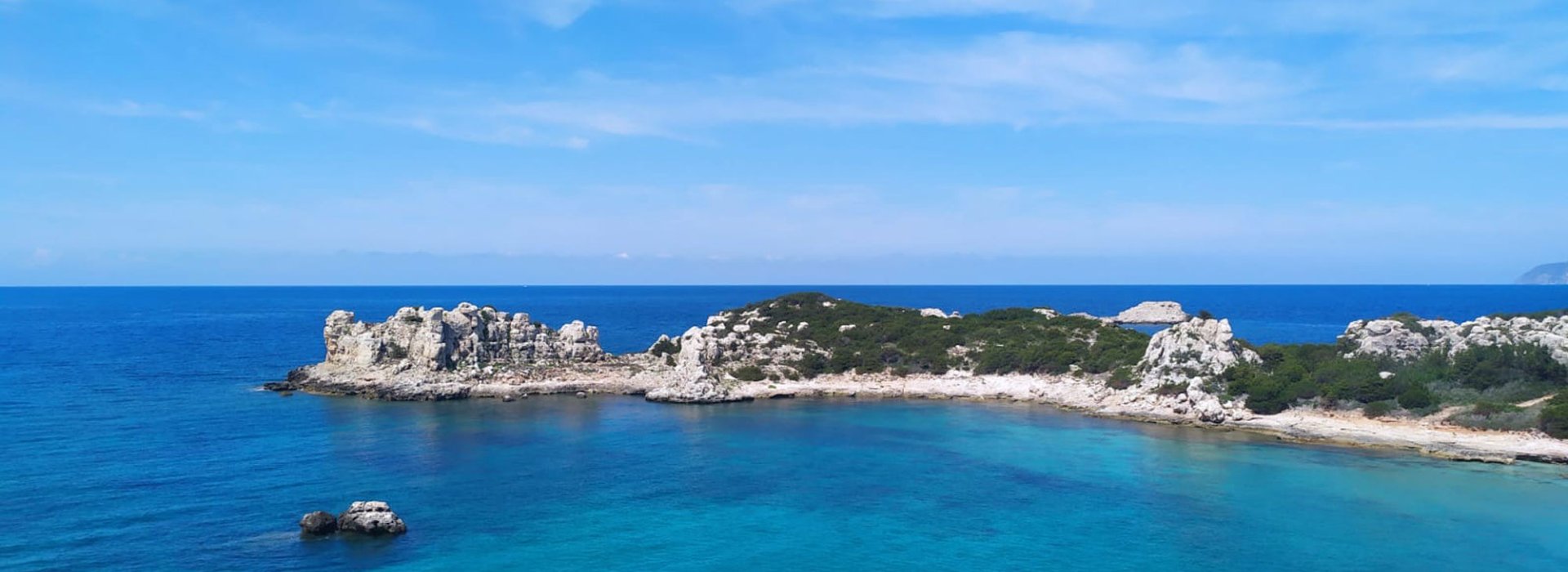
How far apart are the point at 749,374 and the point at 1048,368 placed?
76.8 ft

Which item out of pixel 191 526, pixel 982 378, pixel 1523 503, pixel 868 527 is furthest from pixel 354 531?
pixel 982 378

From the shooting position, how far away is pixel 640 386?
7238 centimetres

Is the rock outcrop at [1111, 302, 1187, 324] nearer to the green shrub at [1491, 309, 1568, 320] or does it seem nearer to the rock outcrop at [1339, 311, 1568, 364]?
the green shrub at [1491, 309, 1568, 320]

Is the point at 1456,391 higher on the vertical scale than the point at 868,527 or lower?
higher

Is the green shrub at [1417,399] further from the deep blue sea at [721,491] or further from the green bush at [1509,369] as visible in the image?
the deep blue sea at [721,491]

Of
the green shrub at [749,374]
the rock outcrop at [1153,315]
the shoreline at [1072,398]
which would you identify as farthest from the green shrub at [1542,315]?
the rock outcrop at [1153,315]

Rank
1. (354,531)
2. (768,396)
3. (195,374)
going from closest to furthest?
1. (354,531)
2. (768,396)
3. (195,374)

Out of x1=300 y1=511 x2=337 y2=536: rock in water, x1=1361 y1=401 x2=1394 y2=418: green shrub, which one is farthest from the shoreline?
x1=300 y1=511 x2=337 y2=536: rock in water

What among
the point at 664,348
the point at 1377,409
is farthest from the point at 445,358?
the point at 1377,409

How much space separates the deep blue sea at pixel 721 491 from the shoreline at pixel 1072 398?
6.32 feet

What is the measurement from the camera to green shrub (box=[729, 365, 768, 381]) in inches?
2879

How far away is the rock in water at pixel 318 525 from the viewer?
104 feet

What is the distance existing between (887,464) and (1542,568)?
25153 mm

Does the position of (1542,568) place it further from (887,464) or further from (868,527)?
(887,464)
